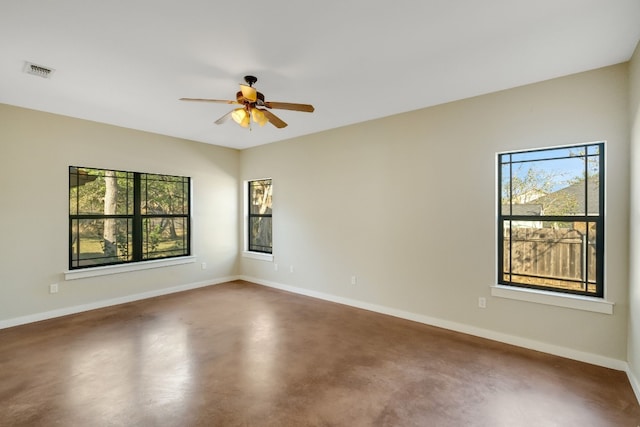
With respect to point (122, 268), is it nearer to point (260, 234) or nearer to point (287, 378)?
point (260, 234)

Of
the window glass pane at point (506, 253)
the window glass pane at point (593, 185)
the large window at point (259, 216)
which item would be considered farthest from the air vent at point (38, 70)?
the window glass pane at point (593, 185)

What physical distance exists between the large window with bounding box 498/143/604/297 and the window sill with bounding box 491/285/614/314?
119 millimetres

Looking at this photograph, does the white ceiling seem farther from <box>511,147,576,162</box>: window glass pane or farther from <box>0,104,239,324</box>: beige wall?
<box>511,147,576,162</box>: window glass pane

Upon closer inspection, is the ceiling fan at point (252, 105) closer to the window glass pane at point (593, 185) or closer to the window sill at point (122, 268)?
the window glass pane at point (593, 185)

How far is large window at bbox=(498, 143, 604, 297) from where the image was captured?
2840mm

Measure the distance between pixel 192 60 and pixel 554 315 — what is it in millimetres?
4177

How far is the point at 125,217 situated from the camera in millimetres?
4750

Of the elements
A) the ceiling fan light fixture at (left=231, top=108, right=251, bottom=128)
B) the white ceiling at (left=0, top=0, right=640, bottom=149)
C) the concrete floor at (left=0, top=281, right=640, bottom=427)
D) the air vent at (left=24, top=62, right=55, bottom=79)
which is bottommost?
the concrete floor at (left=0, top=281, right=640, bottom=427)

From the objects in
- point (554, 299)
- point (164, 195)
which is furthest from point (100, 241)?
point (554, 299)

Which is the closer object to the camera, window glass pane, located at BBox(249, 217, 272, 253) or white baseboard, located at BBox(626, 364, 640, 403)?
white baseboard, located at BBox(626, 364, 640, 403)

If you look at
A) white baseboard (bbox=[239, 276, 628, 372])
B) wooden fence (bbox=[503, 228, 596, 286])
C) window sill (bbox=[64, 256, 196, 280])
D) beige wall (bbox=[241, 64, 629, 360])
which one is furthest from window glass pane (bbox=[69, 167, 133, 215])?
wooden fence (bbox=[503, 228, 596, 286])

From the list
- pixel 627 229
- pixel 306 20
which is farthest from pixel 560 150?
pixel 306 20

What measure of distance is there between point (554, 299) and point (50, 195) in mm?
6087

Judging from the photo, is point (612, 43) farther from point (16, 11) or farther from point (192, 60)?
point (16, 11)
